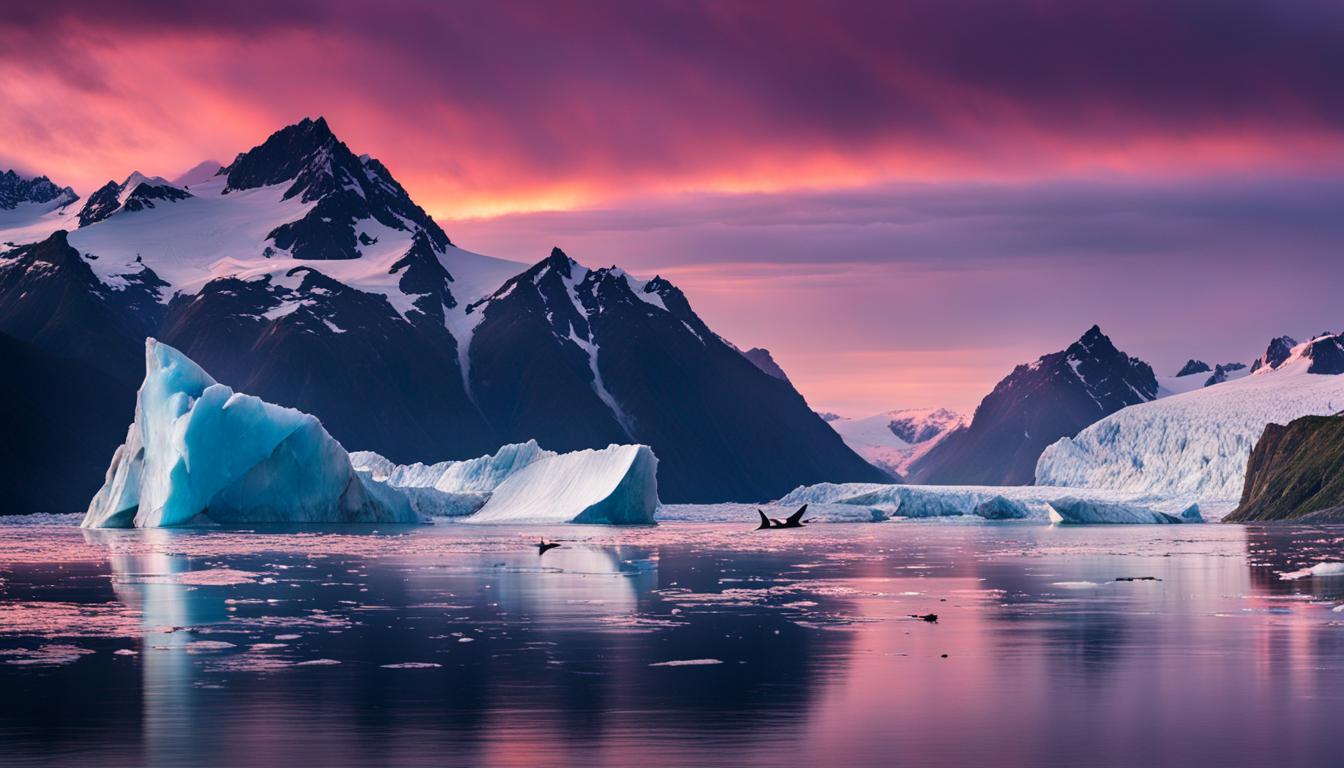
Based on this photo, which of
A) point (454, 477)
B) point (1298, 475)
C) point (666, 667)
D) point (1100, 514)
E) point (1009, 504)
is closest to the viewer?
point (666, 667)

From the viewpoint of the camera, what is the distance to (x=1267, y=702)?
23.2 m

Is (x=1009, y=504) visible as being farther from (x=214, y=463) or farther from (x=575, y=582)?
(x=575, y=582)

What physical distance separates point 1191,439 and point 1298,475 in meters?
40.5

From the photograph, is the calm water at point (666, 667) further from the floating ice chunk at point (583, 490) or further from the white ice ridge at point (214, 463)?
the floating ice chunk at point (583, 490)

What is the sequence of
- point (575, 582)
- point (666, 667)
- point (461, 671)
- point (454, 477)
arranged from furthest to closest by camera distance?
point (454, 477), point (575, 582), point (666, 667), point (461, 671)

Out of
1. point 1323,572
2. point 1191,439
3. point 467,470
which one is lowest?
point 1323,572

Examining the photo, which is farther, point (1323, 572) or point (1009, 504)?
point (1009, 504)

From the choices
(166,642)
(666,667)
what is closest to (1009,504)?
(166,642)

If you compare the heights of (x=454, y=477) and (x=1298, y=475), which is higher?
(x=454, y=477)

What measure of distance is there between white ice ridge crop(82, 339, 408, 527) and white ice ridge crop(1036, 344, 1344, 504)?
286ft

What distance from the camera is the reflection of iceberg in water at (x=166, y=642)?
68.4 feet

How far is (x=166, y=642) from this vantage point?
30.5 m

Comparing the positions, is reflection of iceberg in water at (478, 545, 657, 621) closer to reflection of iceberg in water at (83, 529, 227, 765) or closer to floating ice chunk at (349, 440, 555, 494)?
reflection of iceberg in water at (83, 529, 227, 765)

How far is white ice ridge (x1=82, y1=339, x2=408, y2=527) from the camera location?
90.6 metres
